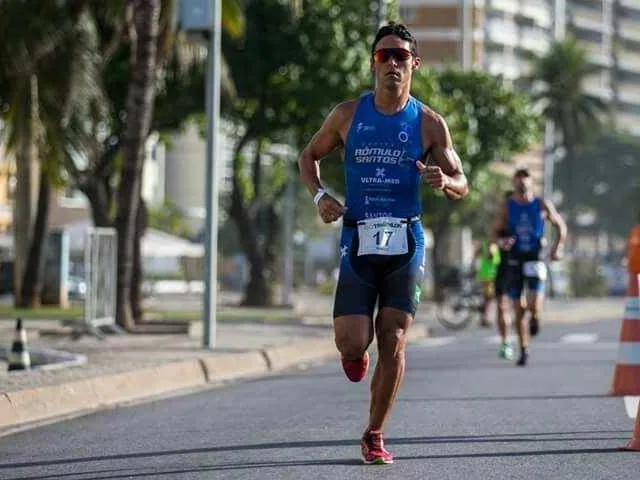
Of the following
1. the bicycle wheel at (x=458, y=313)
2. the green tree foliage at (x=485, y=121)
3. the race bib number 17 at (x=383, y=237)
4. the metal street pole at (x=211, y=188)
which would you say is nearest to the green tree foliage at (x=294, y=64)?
the bicycle wheel at (x=458, y=313)

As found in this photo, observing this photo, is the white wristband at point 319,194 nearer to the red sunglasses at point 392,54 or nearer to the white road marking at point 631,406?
the red sunglasses at point 392,54

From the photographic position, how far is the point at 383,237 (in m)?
8.41

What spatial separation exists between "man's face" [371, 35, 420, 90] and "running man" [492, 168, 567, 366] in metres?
8.38

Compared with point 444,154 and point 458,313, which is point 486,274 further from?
point 444,154

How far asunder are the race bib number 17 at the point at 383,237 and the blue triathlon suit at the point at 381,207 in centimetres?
3

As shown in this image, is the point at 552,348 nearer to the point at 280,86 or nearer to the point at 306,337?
the point at 306,337

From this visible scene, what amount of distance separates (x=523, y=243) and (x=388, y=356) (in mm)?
8503

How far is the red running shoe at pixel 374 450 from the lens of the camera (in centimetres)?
838

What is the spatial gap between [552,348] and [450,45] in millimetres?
88044

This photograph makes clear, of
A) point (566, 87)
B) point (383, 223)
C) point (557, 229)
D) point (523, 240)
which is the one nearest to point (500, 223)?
point (523, 240)

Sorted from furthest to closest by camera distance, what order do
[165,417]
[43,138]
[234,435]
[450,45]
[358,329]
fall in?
[450,45] < [43,138] < [165,417] < [234,435] < [358,329]

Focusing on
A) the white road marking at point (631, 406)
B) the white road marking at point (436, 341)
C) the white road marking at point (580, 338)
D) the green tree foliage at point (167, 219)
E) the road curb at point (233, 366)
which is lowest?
the white road marking at point (436, 341)

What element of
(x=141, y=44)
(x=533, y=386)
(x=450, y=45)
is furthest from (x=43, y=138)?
(x=450, y=45)

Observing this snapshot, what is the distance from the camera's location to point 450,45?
4313 inches
